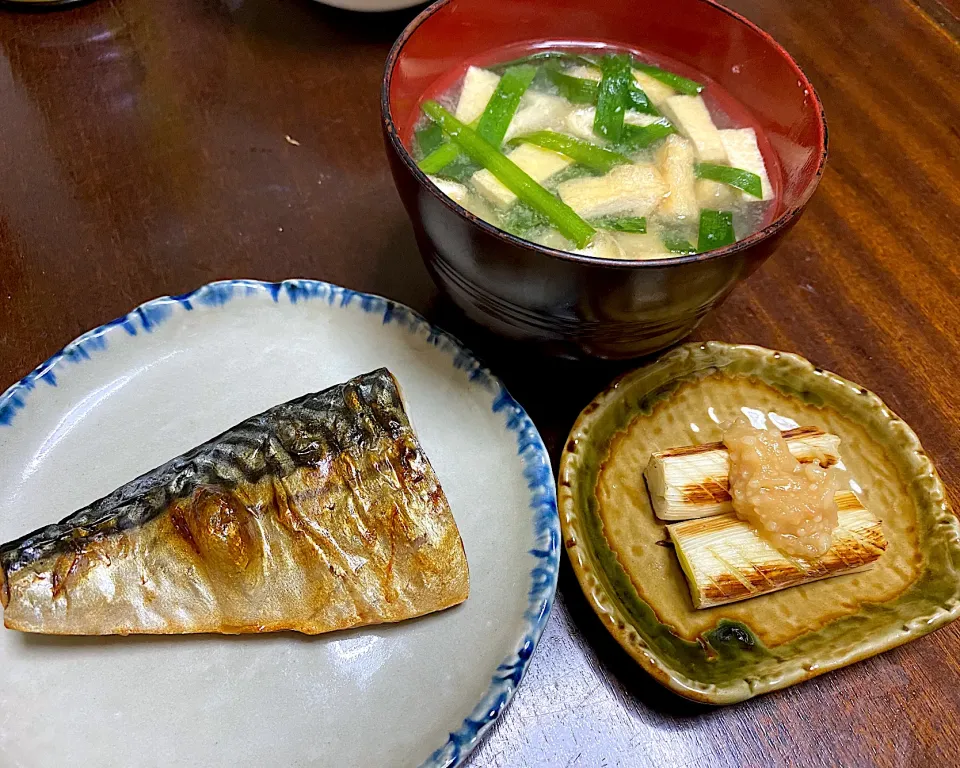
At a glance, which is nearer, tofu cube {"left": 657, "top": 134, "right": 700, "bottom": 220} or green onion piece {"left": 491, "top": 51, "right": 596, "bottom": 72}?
tofu cube {"left": 657, "top": 134, "right": 700, "bottom": 220}

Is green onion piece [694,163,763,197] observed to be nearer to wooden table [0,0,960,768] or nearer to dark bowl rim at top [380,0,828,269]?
dark bowl rim at top [380,0,828,269]

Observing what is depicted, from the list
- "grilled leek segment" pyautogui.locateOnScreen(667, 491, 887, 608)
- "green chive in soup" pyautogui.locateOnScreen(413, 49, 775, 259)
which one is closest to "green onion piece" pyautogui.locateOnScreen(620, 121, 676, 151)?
"green chive in soup" pyautogui.locateOnScreen(413, 49, 775, 259)

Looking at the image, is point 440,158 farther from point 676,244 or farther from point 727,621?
point 727,621

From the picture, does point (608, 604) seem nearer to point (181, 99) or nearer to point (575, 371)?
point (575, 371)

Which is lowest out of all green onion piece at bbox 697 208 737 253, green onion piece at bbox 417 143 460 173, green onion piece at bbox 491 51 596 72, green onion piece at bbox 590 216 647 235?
green onion piece at bbox 590 216 647 235

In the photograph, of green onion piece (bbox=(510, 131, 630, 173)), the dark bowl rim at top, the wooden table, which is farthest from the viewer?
green onion piece (bbox=(510, 131, 630, 173))

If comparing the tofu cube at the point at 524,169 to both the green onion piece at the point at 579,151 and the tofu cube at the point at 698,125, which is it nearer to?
the green onion piece at the point at 579,151

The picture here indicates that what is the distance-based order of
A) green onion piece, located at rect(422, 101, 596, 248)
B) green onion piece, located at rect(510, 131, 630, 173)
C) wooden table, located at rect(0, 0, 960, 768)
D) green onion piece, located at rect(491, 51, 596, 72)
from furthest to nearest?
green onion piece, located at rect(491, 51, 596, 72)
green onion piece, located at rect(510, 131, 630, 173)
green onion piece, located at rect(422, 101, 596, 248)
wooden table, located at rect(0, 0, 960, 768)
